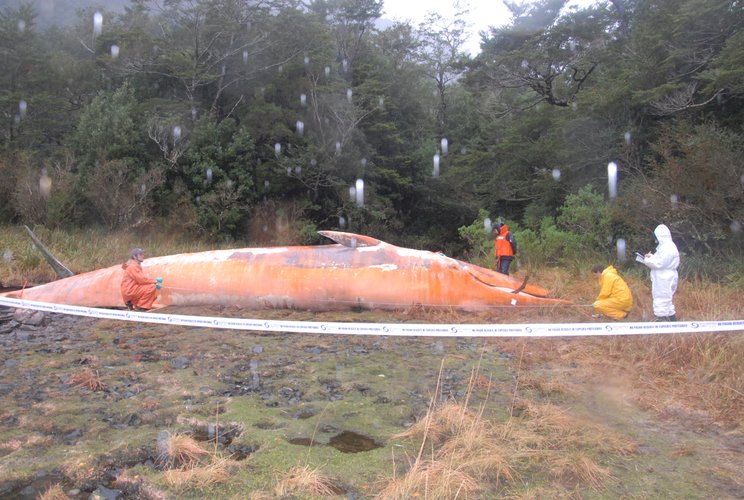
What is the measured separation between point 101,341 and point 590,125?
1778 cm

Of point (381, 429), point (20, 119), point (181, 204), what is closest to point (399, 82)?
point (181, 204)

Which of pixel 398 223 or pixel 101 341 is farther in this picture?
pixel 398 223

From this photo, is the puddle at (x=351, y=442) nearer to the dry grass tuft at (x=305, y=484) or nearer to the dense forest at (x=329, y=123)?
the dry grass tuft at (x=305, y=484)

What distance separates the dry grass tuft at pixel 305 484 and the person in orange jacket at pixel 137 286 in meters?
5.96

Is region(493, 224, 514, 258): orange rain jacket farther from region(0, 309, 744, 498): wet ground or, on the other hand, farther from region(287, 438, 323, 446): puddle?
region(287, 438, 323, 446): puddle

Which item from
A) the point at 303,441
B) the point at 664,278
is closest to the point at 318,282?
the point at 303,441

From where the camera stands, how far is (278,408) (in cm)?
493

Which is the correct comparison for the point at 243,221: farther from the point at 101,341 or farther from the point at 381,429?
the point at 381,429

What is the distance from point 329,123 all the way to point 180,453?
937 inches

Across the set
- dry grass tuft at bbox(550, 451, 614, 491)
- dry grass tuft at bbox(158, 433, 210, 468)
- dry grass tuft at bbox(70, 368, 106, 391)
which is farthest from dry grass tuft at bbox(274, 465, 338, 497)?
dry grass tuft at bbox(70, 368, 106, 391)

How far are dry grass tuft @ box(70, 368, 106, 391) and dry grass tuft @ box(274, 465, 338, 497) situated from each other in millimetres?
2740

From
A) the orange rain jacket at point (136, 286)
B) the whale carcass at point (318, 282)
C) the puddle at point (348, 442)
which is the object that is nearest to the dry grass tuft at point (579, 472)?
the puddle at point (348, 442)

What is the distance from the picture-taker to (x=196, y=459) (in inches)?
151

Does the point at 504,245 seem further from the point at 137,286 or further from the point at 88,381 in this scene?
the point at 88,381
